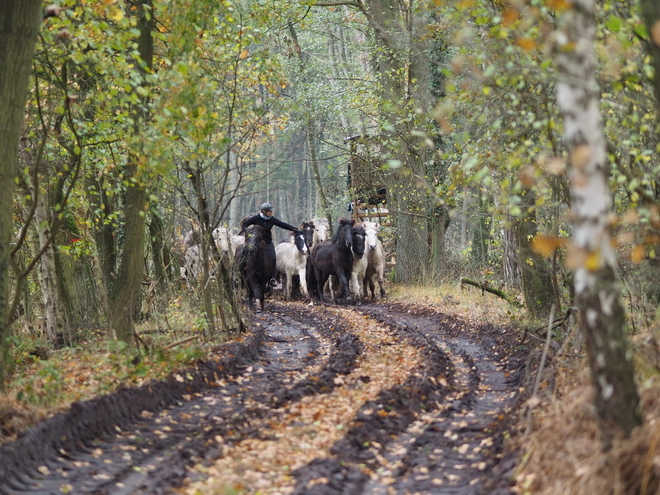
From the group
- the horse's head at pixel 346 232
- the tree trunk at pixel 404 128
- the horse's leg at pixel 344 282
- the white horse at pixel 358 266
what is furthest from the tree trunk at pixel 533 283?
the horse's leg at pixel 344 282

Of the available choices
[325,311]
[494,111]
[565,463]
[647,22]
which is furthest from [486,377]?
[325,311]

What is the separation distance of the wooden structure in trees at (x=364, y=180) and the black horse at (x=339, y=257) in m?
3.31

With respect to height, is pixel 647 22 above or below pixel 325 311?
above

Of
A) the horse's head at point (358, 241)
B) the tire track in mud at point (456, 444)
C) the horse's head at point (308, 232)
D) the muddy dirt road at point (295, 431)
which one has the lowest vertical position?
the tire track in mud at point (456, 444)

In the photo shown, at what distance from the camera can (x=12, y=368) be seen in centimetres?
988

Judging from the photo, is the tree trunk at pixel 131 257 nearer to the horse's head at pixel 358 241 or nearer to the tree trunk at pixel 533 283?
the tree trunk at pixel 533 283

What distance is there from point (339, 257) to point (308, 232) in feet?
8.94

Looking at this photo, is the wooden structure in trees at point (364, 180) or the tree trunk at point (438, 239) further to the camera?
the wooden structure in trees at point (364, 180)

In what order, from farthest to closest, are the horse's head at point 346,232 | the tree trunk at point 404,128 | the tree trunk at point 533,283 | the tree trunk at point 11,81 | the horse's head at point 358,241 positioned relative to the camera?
the horse's head at point 358,241
the horse's head at point 346,232
the tree trunk at point 404,128
the tree trunk at point 533,283
the tree trunk at point 11,81

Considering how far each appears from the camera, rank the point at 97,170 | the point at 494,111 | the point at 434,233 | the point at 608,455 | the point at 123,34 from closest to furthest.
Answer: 1. the point at 608,455
2. the point at 494,111
3. the point at 123,34
4. the point at 97,170
5. the point at 434,233

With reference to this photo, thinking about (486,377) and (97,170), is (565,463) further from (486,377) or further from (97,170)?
(97,170)

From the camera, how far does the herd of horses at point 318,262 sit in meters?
20.3

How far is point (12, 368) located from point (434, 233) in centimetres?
1607

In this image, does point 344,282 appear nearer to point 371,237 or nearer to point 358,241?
point 358,241
